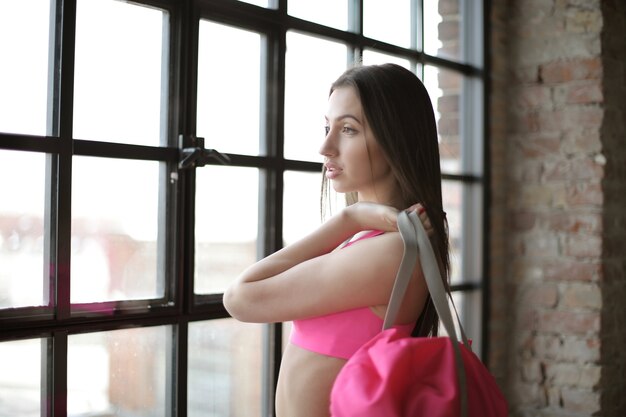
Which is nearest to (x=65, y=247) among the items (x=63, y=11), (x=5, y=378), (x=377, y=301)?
(x=5, y=378)

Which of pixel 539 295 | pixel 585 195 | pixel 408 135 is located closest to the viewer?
pixel 408 135

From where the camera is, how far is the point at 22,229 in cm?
160

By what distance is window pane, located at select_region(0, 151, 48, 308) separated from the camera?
1572 mm

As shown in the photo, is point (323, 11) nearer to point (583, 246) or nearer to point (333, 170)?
point (333, 170)

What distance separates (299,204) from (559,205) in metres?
1.22

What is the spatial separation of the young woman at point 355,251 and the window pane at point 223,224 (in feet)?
2.19

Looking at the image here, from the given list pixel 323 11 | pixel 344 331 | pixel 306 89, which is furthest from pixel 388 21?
pixel 344 331

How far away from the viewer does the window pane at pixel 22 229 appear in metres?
1.57

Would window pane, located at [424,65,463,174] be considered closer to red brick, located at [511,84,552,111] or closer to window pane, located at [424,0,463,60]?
window pane, located at [424,0,463,60]

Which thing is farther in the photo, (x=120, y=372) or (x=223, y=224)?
(x=223, y=224)

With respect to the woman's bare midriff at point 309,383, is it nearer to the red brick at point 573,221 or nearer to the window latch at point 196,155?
the window latch at point 196,155

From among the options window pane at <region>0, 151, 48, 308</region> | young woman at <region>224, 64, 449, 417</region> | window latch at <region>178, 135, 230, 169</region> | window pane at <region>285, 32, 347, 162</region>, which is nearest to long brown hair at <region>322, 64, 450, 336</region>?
young woman at <region>224, 64, 449, 417</region>

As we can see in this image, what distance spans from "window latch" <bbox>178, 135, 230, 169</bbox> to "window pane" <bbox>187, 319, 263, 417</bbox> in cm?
42

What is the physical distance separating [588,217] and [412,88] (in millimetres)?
1823
